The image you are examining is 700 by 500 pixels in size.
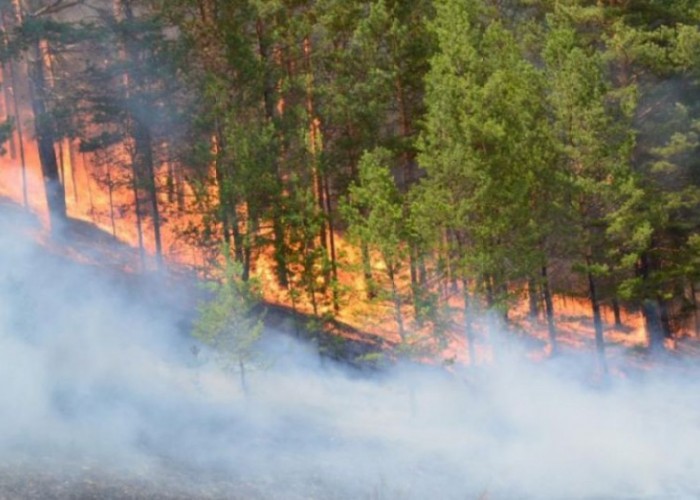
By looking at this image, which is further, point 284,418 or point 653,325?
point 653,325

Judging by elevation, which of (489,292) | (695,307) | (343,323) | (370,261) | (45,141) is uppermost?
(45,141)

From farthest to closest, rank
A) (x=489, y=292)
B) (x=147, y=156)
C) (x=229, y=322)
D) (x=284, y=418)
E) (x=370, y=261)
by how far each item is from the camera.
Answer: (x=147, y=156)
(x=370, y=261)
(x=489, y=292)
(x=284, y=418)
(x=229, y=322)

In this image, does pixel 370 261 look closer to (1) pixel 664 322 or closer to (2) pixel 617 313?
(1) pixel 664 322

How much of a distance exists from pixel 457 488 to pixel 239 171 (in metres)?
11.6

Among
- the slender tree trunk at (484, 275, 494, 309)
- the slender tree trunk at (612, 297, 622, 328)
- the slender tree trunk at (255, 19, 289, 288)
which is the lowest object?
the slender tree trunk at (612, 297, 622, 328)

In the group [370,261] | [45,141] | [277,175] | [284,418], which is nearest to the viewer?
[284,418]

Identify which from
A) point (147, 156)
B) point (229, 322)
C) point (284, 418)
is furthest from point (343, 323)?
point (147, 156)

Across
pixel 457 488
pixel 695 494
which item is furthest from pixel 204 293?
pixel 695 494

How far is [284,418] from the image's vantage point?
2258 cm

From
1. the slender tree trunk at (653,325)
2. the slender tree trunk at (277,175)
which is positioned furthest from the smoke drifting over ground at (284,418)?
the slender tree trunk at (277,175)

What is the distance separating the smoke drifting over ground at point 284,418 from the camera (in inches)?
712

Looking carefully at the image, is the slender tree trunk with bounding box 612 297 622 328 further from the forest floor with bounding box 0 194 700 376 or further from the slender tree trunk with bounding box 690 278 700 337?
the slender tree trunk with bounding box 690 278 700 337

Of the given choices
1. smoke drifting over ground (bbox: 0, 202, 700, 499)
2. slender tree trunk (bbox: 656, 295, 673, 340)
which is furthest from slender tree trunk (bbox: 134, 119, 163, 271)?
slender tree trunk (bbox: 656, 295, 673, 340)

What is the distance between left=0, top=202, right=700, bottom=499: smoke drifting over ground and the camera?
18078 millimetres
